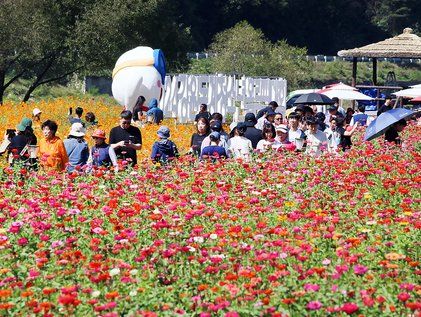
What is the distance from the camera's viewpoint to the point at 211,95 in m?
26.7

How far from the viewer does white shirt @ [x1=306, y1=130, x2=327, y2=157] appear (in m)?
13.7

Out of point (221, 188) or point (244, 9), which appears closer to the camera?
point (221, 188)

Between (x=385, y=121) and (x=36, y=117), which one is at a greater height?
(x=385, y=121)

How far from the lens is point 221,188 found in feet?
33.7

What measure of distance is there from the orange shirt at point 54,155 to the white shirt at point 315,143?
9.78 ft

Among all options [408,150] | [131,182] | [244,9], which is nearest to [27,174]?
[131,182]

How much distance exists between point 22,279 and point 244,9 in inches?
2770

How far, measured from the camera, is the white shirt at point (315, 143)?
13680 millimetres

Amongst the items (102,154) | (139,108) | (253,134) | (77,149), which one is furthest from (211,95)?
(102,154)

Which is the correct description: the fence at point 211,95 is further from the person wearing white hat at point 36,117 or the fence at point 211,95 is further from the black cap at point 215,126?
the black cap at point 215,126

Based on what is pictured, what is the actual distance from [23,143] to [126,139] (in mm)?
1080

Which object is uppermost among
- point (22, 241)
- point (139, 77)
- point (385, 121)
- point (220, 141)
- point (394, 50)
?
point (394, 50)

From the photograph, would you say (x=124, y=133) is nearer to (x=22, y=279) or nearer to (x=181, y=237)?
(x=181, y=237)

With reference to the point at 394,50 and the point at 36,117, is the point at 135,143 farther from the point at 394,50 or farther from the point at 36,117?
the point at 394,50
